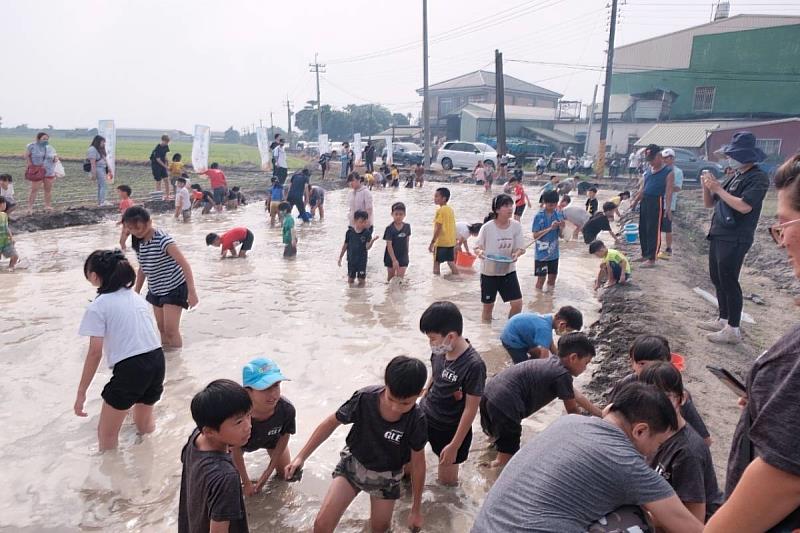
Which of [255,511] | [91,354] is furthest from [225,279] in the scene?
[255,511]

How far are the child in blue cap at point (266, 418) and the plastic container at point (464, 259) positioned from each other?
6459mm

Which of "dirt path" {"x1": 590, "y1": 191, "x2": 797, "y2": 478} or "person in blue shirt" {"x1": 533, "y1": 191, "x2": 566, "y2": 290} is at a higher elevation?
"person in blue shirt" {"x1": 533, "y1": 191, "x2": 566, "y2": 290}

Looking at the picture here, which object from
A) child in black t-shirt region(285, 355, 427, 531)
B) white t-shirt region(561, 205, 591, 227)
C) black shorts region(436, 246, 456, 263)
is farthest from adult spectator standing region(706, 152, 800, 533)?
white t-shirt region(561, 205, 591, 227)

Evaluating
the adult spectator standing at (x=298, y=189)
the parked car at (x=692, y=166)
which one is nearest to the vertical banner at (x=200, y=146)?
the adult spectator standing at (x=298, y=189)

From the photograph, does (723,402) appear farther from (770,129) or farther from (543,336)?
(770,129)

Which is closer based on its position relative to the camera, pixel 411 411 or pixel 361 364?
pixel 411 411

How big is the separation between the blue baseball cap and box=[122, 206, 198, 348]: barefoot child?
7.96 feet

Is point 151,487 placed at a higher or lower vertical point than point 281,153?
lower

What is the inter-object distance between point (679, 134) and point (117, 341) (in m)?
36.3

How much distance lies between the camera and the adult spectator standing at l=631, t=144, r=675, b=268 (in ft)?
27.4

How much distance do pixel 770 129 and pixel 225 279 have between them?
31.2m

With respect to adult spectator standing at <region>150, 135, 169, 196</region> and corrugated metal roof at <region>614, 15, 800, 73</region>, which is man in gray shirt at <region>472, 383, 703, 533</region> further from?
corrugated metal roof at <region>614, 15, 800, 73</region>

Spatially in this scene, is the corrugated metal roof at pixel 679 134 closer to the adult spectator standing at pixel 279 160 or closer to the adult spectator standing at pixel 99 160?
the adult spectator standing at pixel 279 160

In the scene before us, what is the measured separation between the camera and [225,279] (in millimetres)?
9164
